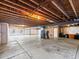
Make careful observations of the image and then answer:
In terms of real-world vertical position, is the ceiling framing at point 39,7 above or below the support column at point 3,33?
above

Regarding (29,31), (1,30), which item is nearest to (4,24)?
(1,30)

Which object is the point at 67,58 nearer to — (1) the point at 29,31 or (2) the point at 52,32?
(2) the point at 52,32

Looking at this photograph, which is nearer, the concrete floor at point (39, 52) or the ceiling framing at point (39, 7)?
the ceiling framing at point (39, 7)

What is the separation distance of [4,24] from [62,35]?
11.1 m

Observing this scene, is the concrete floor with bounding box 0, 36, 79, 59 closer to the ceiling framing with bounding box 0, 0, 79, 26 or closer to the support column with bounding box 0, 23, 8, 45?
the support column with bounding box 0, 23, 8, 45

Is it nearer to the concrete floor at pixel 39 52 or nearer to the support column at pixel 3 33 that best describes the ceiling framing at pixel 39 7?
the concrete floor at pixel 39 52

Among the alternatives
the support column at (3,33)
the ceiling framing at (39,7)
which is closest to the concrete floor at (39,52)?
the support column at (3,33)

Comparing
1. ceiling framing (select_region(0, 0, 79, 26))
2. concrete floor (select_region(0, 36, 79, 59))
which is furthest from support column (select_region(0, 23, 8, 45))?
ceiling framing (select_region(0, 0, 79, 26))

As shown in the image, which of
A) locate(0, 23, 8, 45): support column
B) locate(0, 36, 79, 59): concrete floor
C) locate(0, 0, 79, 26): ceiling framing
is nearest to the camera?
locate(0, 0, 79, 26): ceiling framing

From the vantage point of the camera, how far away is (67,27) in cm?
1525

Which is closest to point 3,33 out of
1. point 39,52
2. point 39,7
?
point 39,52

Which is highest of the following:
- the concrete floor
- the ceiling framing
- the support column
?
the ceiling framing

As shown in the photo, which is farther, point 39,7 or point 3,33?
point 3,33

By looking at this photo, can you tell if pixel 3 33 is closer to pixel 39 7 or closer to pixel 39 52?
pixel 39 52
